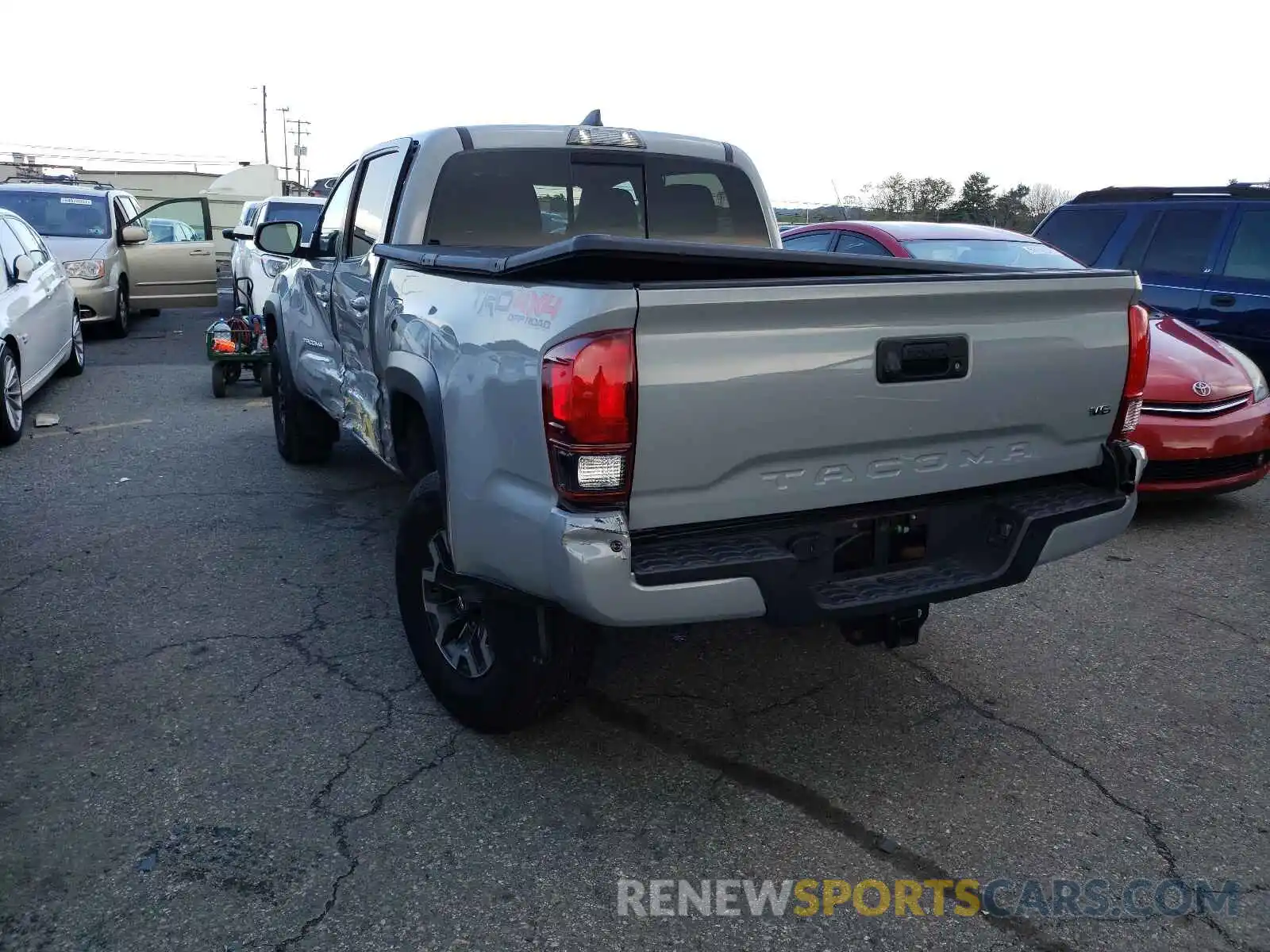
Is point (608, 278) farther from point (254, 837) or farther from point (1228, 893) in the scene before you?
point (1228, 893)

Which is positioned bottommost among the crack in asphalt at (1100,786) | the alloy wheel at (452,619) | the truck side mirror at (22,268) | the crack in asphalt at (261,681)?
the crack in asphalt at (261,681)

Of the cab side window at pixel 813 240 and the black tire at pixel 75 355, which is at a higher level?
the cab side window at pixel 813 240

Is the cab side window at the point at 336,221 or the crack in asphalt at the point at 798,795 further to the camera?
the cab side window at the point at 336,221

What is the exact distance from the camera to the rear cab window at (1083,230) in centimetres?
875

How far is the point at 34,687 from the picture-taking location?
151 inches

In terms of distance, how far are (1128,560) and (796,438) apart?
3384mm

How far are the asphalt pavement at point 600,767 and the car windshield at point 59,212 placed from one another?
9.00 meters

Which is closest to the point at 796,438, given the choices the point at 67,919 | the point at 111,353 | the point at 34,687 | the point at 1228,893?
the point at 1228,893

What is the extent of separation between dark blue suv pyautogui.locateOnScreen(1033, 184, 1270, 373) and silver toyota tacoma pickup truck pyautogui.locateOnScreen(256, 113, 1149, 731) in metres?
5.23

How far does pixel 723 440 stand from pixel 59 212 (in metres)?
12.9

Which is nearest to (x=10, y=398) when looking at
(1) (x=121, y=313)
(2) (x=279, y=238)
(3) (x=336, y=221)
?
(2) (x=279, y=238)

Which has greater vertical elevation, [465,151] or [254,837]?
[465,151]

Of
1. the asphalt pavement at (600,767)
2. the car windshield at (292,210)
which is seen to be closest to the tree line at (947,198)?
the car windshield at (292,210)

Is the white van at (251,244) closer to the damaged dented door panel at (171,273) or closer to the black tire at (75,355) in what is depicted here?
the damaged dented door panel at (171,273)
